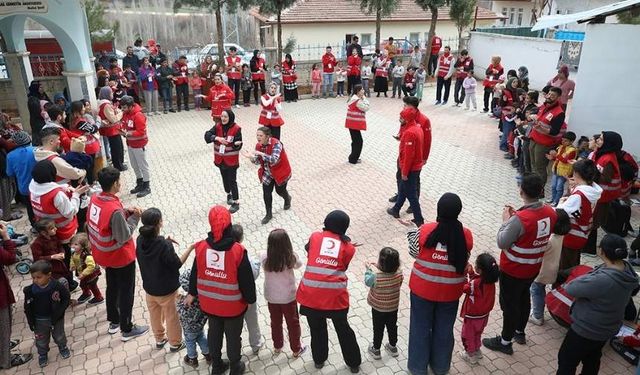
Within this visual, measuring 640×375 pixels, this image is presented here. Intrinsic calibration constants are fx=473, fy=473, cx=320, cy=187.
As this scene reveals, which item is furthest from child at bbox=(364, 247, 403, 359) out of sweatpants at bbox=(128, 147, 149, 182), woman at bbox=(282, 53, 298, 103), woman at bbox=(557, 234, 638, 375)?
woman at bbox=(282, 53, 298, 103)

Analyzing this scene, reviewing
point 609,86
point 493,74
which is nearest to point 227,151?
point 609,86

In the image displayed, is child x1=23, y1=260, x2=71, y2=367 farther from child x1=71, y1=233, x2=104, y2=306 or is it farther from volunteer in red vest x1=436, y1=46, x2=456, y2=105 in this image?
volunteer in red vest x1=436, y1=46, x2=456, y2=105

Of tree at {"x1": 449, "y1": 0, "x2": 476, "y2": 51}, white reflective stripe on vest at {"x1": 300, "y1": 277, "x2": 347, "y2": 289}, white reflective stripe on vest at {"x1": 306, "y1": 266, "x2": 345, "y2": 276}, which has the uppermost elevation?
tree at {"x1": 449, "y1": 0, "x2": 476, "y2": 51}

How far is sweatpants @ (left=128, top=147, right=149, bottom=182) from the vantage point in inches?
319

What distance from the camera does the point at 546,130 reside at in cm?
764

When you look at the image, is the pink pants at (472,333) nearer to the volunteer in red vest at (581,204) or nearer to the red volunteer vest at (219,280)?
the volunteer in red vest at (581,204)

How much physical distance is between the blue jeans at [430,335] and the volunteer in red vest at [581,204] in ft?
5.98

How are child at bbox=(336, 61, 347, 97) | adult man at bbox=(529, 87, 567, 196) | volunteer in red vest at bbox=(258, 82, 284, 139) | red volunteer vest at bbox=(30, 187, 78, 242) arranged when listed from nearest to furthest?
1. red volunteer vest at bbox=(30, 187, 78, 242)
2. adult man at bbox=(529, 87, 567, 196)
3. volunteer in red vest at bbox=(258, 82, 284, 139)
4. child at bbox=(336, 61, 347, 97)

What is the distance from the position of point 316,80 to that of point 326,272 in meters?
13.1

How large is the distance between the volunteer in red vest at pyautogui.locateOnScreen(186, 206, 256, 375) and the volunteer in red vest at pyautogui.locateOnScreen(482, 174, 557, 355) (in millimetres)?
2273

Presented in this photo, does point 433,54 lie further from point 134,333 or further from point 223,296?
point 223,296

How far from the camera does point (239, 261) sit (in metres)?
3.69

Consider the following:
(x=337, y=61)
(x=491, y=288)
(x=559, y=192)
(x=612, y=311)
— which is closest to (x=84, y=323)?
(x=491, y=288)

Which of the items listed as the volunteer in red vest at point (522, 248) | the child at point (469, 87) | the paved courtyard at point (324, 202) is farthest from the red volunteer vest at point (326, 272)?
the child at point (469, 87)
